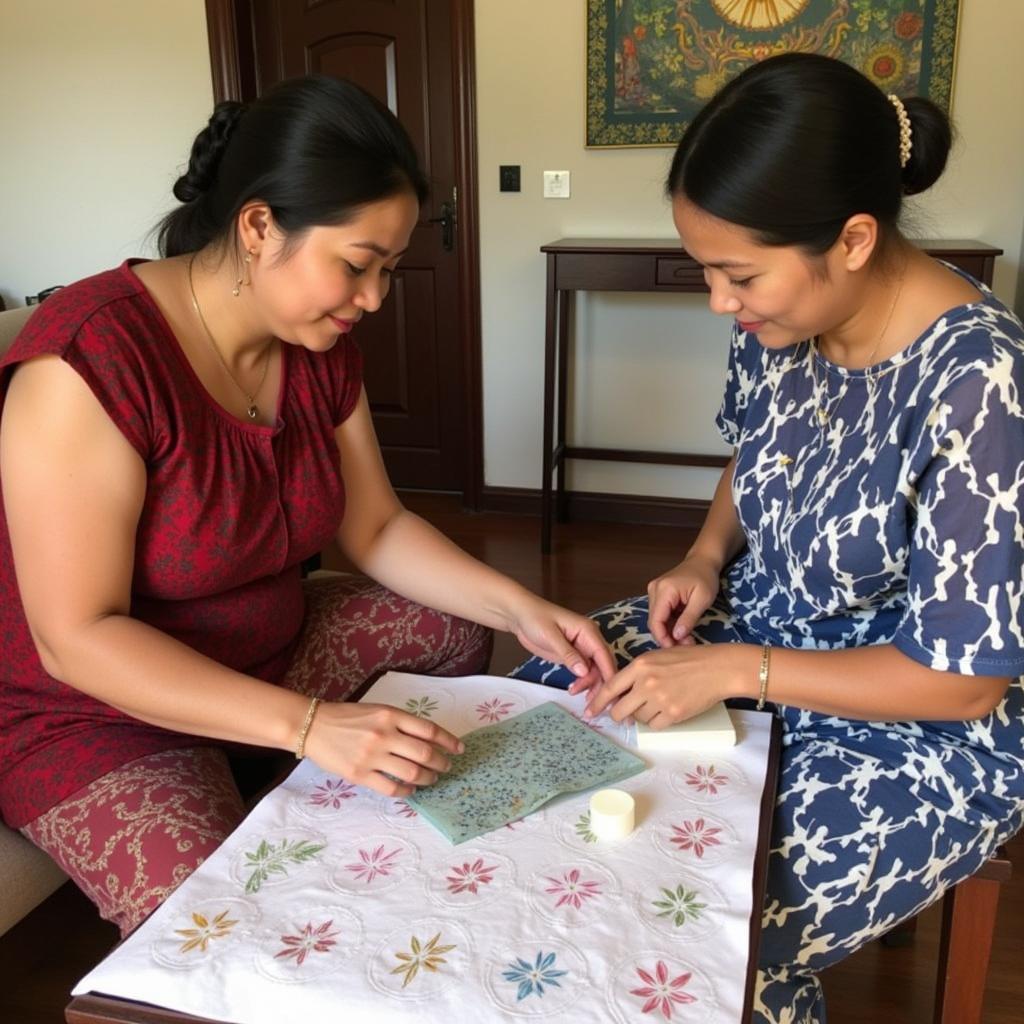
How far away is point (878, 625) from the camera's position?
1270 millimetres

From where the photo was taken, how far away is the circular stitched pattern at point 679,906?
87 cm

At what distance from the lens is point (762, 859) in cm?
96

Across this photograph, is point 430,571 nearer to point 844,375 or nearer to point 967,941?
point 844,375

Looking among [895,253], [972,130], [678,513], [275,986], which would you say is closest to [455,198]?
[678,513]

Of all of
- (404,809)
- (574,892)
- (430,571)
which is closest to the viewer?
(574,892)

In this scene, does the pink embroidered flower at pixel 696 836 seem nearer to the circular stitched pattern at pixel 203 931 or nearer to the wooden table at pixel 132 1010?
the wooden table at pixel 132 1010

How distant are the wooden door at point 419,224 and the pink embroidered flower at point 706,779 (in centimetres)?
259

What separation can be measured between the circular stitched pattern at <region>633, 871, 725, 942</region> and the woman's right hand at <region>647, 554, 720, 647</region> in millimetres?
505

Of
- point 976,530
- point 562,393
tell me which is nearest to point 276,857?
point 976,530

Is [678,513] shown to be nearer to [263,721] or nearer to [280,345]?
[280,345]

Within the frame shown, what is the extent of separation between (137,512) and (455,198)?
2514mm

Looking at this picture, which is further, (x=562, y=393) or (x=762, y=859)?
(x=562, y=393)

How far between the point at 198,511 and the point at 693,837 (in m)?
0.69

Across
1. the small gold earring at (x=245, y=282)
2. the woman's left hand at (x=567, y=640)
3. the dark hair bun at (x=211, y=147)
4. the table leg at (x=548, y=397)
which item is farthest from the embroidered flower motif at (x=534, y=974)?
the table leg at (x=548, y=397)
